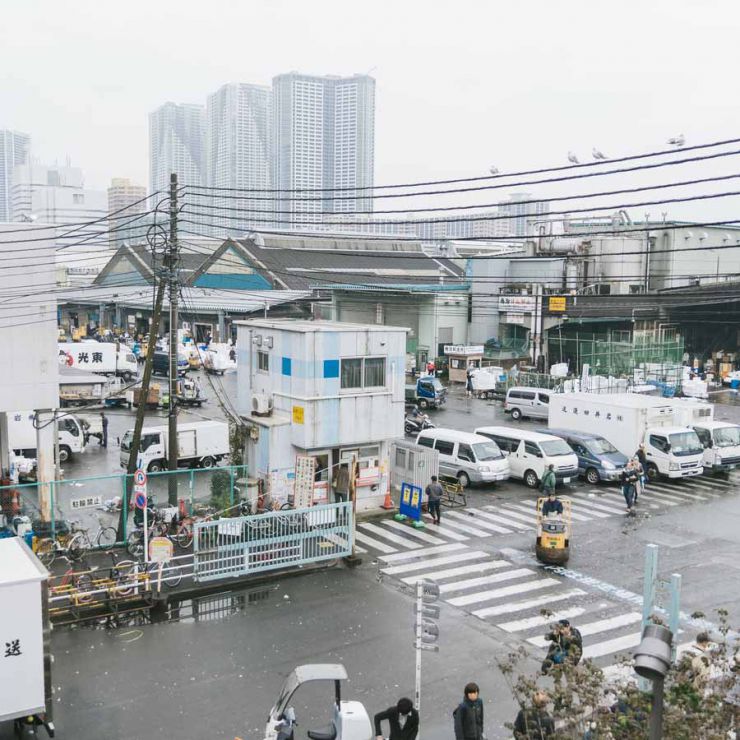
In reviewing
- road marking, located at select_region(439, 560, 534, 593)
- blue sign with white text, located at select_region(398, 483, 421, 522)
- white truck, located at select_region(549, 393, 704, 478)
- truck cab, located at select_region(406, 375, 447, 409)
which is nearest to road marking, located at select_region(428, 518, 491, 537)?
blue sign with white text, located at select_region(398, 483, 421, 522)

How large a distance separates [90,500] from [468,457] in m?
12.5

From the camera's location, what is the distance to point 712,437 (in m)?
30.3

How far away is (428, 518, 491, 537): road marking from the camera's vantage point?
22078 mm

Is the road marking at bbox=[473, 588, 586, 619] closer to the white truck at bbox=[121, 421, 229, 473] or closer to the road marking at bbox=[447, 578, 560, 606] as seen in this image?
the road marking at bbox=[447, 578, 560, 606]

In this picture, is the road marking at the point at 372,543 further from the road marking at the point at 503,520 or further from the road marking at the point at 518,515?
the road marking at the point at 518,515

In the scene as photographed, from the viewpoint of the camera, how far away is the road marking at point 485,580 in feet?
58.8

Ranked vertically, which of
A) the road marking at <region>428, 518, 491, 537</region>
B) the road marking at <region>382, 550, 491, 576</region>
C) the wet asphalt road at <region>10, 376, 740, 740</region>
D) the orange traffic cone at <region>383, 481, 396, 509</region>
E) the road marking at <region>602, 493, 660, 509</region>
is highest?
the orange traffic cone at <region>383, 481, 396, 509</region>

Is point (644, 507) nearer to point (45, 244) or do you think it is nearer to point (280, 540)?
point (280, 540)

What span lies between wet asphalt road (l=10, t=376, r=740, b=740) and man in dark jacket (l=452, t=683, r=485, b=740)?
1.09m

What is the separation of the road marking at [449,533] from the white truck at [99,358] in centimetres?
3357

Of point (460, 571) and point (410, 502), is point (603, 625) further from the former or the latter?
point (410, 502)

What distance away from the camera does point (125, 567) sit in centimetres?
1748

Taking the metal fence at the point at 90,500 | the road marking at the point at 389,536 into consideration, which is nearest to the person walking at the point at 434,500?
the road marking at the point at 389,536

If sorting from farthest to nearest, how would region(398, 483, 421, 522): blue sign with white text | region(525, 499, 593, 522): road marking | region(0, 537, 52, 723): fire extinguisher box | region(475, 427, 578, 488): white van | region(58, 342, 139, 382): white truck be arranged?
region(58, 342, 139, 382): white truck
region(475, 427, 578, 488): white van
region(525, 499, 593, 522): road marking
region(398, 483, 421, 522): blue sign with white text
region(0, 537, 52, 723): fire extinguisher box
